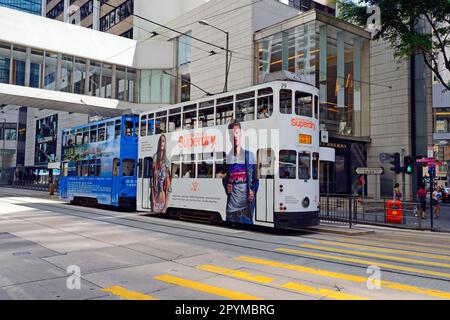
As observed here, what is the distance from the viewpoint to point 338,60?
27.0 meters


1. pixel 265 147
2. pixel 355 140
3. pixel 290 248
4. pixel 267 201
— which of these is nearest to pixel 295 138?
pixel 265 147

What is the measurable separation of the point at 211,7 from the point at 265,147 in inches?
937

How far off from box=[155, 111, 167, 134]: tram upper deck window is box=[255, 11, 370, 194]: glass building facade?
473 inches

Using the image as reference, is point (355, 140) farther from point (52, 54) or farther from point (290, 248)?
point (52, 54)

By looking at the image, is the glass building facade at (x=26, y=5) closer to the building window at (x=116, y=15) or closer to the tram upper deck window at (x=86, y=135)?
the building window at (x=116, y=15)

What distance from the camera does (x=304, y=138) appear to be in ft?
41.1

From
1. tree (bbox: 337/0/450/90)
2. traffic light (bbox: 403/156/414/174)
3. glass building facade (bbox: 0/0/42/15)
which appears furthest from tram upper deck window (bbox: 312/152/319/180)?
glass building facade (bbox: 0/0/42/15)

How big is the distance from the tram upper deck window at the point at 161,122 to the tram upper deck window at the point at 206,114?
2.45 meters

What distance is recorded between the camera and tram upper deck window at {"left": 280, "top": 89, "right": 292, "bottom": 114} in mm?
12172

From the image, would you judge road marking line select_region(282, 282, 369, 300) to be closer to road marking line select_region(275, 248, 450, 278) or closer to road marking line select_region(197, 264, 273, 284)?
road marking line select_region(197, 264, 273, 284)

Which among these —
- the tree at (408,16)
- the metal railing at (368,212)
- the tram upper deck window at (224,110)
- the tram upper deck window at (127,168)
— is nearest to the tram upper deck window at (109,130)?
the tram upper deck window at (127,168)

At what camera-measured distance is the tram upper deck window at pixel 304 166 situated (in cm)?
1236

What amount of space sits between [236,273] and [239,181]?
595 centimetres

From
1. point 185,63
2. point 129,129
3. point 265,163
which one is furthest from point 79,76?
point 265,163
